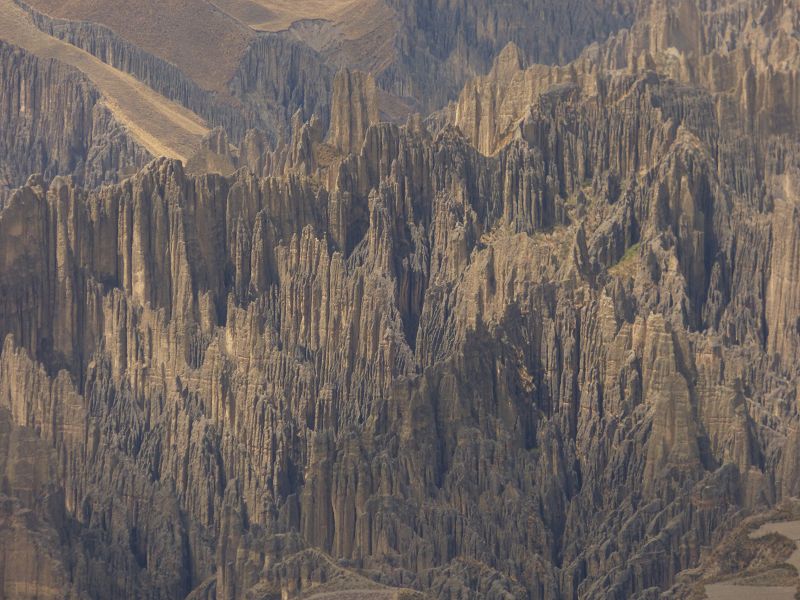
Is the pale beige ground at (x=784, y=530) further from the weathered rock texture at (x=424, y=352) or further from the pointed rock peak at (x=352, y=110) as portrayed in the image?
the pointed rock peak at (x=352, y=110)

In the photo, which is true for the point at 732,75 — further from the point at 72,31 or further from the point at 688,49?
the point at 72,31

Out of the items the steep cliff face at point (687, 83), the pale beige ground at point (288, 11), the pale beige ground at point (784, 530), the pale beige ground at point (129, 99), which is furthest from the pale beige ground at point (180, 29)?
the pale beige ground at point (784, 530)

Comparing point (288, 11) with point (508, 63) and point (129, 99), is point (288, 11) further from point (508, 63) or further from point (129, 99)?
point (508, 63)

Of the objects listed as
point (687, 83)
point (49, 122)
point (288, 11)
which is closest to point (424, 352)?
point (687, 83)

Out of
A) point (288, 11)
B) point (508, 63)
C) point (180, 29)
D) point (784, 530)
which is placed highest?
point (288, 11)

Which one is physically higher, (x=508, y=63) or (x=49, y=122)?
(x=49, y=122)
